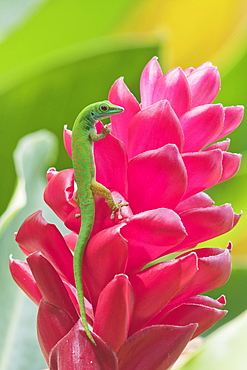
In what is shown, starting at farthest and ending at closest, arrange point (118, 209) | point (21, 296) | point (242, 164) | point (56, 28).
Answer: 1. point (56, 28)
2. point (242, 164)
3. point (21, 296)
4. point (118, 209)

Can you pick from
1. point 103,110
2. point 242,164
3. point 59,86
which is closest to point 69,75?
point 59,86

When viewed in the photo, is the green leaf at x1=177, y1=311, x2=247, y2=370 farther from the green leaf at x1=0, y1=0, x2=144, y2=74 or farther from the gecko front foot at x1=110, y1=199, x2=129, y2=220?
the green leaf at x1=0, y1=0, x2=144, y2=74

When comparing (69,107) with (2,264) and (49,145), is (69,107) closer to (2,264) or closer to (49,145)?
(49,145)

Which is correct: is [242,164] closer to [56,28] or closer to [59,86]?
[59,86]

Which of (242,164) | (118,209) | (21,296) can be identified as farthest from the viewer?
(242,164)

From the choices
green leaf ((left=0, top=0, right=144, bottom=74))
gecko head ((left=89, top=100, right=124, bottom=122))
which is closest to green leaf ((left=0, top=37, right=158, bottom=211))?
green leaf ((left=0, top=0, right=144, bottom=74))

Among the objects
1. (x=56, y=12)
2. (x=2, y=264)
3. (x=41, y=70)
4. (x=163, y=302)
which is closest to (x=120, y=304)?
(x=163, y=302)

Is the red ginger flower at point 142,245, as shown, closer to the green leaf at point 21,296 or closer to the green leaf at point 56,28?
the green leaf at point 21,296

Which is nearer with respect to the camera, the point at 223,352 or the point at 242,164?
the point at 223,352

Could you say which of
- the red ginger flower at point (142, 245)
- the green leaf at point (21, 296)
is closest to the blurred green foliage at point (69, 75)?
the green leaf at point (21, 296)
